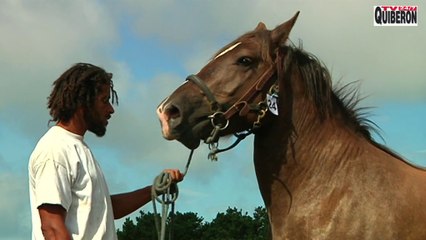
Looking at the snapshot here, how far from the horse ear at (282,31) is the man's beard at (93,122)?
81.4 inches

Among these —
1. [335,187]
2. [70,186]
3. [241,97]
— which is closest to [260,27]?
[241,97]

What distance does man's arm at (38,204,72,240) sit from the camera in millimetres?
4801

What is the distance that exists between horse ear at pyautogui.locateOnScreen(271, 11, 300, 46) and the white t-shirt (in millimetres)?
2286

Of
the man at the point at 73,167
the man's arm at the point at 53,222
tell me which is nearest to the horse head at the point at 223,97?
the man at the point at 73,167

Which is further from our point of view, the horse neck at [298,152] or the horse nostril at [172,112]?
the horse neck at [298,152]

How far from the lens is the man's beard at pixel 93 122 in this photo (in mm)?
5277

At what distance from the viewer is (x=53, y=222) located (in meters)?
4.83

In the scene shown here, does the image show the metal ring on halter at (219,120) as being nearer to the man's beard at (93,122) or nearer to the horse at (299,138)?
the horse at (299,138)

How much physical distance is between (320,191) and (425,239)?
0.89 m

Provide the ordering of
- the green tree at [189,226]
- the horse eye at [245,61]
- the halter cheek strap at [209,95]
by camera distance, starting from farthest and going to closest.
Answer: the green tree at [189,226], the horse eye at [245,61], the halter cheek strap at [209,95]

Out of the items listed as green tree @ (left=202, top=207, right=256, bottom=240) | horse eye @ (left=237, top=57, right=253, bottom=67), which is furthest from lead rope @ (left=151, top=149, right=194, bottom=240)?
green tree @ (left=202, top=207, right=256, bottom=240)

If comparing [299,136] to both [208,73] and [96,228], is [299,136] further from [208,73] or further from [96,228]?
[96,228]

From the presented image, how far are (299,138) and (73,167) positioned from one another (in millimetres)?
2274

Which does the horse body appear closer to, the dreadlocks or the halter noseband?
the halter noseband
